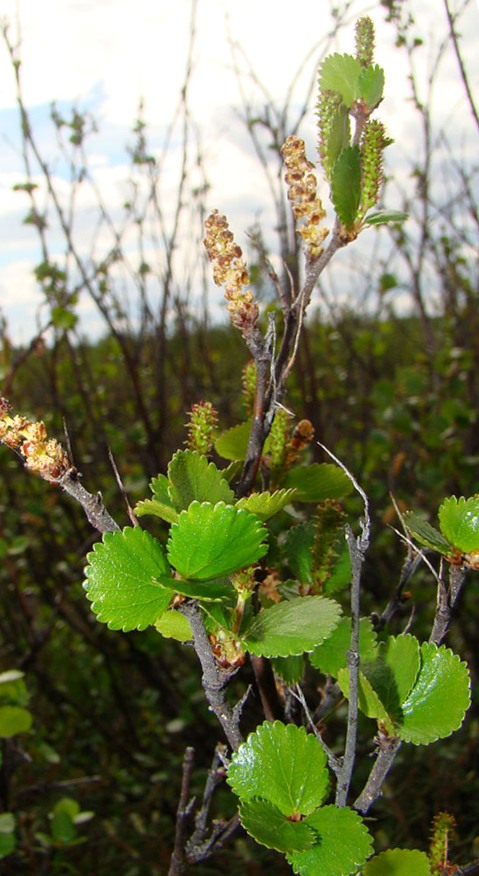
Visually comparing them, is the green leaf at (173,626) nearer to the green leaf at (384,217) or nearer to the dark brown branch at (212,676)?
the dark brown branch at (212,676)

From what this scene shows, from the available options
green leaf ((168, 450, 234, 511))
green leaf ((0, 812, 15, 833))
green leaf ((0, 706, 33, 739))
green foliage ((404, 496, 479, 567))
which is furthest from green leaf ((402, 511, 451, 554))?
green leaf ((0, 812, 15, 833))

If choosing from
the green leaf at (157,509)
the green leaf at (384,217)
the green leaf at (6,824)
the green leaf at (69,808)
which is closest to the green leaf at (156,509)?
the green leaf at (157,509)

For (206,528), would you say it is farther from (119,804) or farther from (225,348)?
(225,348)

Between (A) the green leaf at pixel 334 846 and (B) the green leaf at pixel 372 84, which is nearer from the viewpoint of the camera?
(A) the green leaf at pixel 334 846

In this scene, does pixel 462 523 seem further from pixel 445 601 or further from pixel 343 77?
pixel 343 77

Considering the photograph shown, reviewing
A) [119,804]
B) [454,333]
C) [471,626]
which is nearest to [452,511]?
[119,804]

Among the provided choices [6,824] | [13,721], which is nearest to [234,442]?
[13,721]
